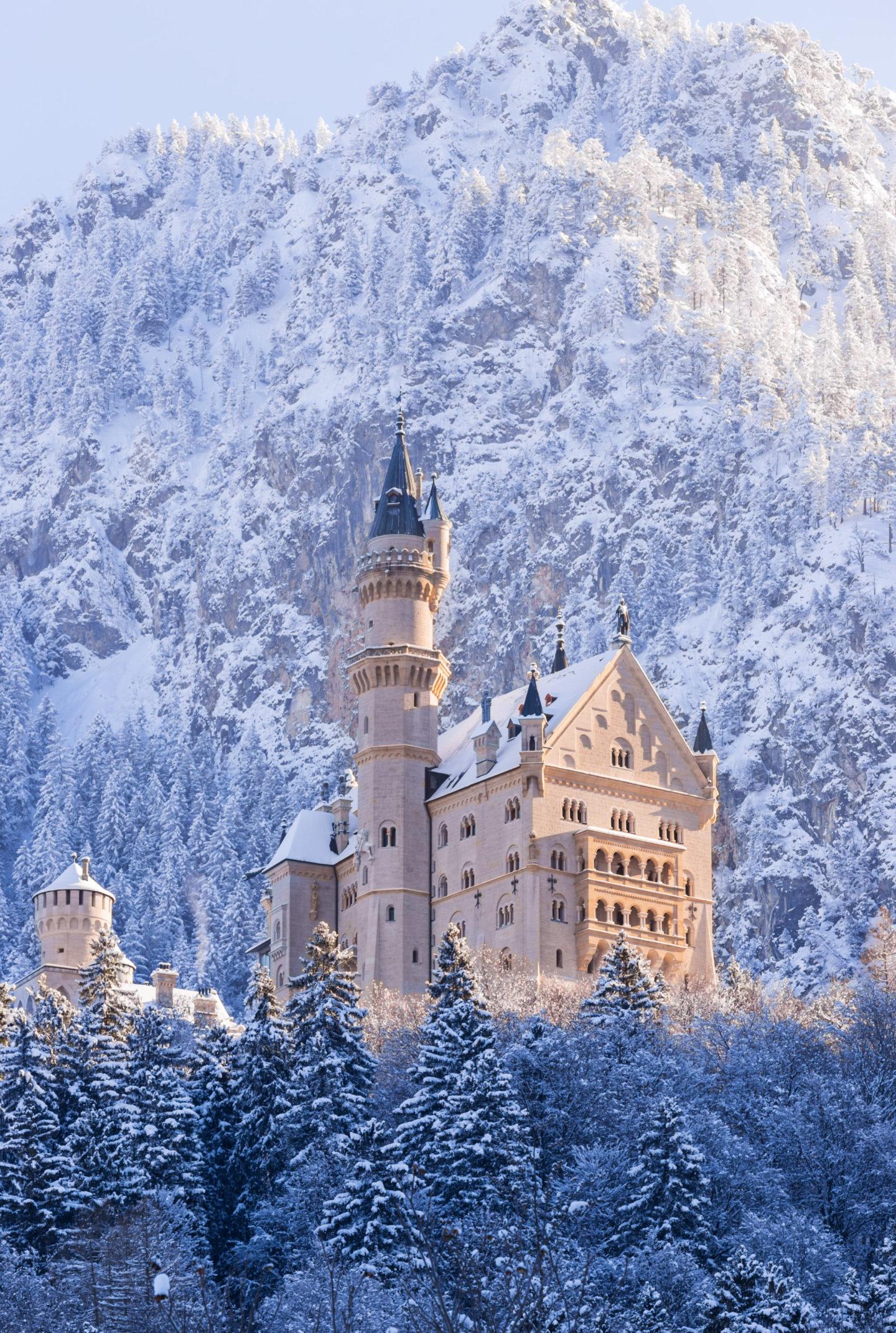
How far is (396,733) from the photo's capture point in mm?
112500

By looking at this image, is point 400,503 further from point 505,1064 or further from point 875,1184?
point 875,1184

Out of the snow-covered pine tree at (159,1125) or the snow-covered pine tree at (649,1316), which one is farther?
the snow-covered pine tree at (159,1125)

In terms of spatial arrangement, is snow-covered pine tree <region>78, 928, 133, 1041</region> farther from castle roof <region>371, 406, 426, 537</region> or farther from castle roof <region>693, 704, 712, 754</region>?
castle roof <region>693, 704, 712, 754</region>

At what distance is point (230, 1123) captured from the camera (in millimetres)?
74562

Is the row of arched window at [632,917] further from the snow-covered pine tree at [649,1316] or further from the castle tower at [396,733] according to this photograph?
the snow-covered pine tree at [649,1316]

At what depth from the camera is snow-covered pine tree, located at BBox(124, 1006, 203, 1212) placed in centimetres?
6975

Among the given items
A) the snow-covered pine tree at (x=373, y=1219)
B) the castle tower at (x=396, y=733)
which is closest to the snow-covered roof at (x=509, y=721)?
the castle tower at (x=396, y=733)

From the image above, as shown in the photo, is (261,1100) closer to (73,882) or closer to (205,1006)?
(205,1006)

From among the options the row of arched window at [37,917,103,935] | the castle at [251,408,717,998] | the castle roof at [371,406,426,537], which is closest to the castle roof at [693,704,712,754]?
the castle at [251,408,717,998]

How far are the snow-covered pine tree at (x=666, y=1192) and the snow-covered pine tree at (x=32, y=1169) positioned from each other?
16.7 metres

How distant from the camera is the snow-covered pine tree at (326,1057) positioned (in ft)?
233

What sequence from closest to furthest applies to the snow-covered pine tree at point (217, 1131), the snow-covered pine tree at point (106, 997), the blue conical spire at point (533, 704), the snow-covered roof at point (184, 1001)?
the snow-covered pine tree at point (217, 1131) < the snow-covered pine tree at point (106, 997) < the blue conical spire at point (533, 704) < the snow-covered roof at point (184, 1001)

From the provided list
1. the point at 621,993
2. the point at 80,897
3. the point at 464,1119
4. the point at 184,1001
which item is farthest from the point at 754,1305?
the point at 80,897

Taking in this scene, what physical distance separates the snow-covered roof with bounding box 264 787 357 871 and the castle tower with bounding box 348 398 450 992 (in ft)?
16.0
